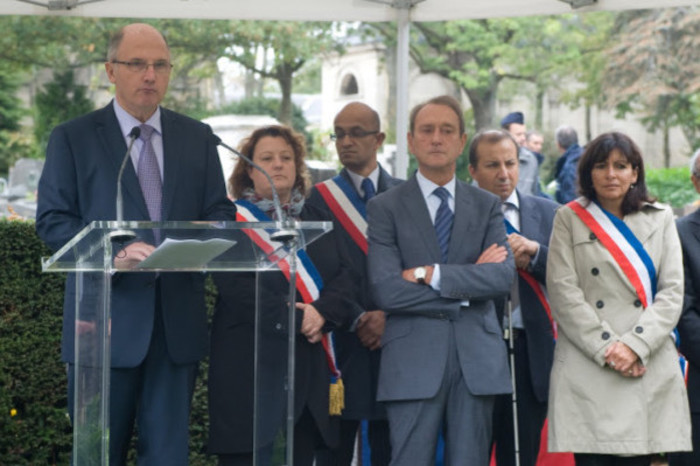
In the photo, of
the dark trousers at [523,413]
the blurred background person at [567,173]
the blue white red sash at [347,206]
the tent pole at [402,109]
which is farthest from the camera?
the blurred background person at [567,173]

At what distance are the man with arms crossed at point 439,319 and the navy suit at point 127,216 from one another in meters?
0.86

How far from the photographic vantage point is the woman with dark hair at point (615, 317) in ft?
17.0

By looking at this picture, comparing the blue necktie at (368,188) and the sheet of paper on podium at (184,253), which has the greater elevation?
the blue necktie at (368,188)

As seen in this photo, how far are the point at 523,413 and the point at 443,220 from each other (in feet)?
3.59

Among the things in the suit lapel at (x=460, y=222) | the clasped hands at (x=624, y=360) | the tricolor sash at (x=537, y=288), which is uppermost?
the suit lapel at (x=460, y=222)

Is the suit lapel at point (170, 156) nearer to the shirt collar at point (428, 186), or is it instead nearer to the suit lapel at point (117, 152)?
the suit lapel at point (117, 152)

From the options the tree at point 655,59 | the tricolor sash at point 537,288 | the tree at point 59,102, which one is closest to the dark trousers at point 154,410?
the tricolor sash at point 537,288

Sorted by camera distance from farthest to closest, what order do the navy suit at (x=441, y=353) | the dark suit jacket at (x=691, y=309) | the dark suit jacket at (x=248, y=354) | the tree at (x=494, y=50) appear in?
1. the tree at (x=494, y=50)
2. the dark suit jacket at (x=691, y=309)
3. the dark suit jacket at (x=248, y=354)
4. the navy suit at (x=441, y=353)

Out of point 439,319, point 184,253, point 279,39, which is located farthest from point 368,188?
point 279,39

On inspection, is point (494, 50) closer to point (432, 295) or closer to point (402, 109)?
point (402, 109)

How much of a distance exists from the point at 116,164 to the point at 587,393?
225cm

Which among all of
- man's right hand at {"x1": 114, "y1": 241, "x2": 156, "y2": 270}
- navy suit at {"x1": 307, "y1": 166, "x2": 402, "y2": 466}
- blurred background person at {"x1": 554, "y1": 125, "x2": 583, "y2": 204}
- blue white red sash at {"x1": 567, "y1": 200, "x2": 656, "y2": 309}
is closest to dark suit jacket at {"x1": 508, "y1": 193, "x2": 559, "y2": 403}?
blue white red sash at {"x1": 567, "y1": 200, "x2": 656, "y2": 309}

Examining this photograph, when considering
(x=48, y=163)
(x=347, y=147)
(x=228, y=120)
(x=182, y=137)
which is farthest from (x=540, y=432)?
(x=228, y=120)

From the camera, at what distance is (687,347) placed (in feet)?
17.9
